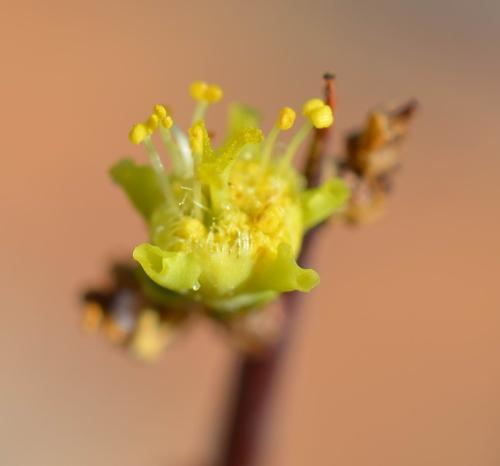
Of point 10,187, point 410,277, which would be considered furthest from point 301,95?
point 10,187

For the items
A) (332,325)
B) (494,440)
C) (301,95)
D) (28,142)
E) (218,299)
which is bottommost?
(218,299)

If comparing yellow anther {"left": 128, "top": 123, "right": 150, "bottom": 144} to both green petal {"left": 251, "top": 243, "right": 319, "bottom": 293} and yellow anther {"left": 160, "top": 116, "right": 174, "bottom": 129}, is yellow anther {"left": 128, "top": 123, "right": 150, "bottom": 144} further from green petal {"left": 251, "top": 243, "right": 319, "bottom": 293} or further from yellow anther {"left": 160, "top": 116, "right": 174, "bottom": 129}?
green petal {"left": 251, "top": 243, "right": 319, "bottom": 293}

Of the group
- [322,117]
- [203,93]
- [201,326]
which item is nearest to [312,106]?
[322,117]

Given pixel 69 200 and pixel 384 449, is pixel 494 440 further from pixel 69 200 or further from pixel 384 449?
pixel 69 200

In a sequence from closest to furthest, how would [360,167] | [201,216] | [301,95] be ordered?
[201,216] < [360,167] < [301,95]

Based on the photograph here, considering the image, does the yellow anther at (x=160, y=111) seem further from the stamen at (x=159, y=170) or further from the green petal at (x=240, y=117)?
the green petal at (x=240, y=117)

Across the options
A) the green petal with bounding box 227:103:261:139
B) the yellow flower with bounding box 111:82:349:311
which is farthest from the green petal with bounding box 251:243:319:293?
the green petal with bounding box 227:103:261:139
